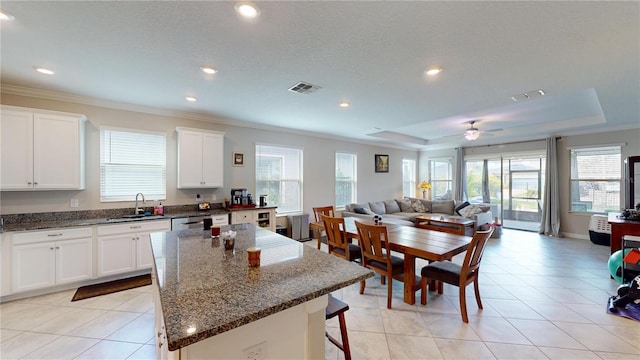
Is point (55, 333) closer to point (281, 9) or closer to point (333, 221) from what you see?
point (333, 221)

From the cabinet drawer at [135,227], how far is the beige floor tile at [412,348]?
10.9 feet

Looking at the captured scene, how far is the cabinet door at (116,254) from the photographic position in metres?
3.24

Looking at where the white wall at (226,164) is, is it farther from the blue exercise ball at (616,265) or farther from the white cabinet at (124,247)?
the blue exercise ball at (616,265)

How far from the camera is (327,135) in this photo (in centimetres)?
627

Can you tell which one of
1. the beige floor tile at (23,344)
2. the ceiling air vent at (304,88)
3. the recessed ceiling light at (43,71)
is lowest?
the beige floor tile at (23,344)

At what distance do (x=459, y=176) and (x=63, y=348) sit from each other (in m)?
8.87

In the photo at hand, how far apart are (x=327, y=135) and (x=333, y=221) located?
11.3ft

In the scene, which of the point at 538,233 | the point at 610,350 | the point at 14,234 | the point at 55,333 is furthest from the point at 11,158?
the point at 538,233

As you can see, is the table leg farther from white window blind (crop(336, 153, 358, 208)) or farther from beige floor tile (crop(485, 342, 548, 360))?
white window blind (crop(336, 153, 358, 208))

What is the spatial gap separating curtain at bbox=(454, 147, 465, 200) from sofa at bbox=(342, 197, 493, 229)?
0.88 metres

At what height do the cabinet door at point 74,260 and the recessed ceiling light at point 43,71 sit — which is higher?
the recessed ceiling light at point 43,71

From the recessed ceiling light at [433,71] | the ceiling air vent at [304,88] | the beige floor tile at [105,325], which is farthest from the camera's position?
Answer: the ceiling air vent at [304,88]

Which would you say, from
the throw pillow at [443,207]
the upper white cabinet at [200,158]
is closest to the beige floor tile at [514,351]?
the upper white cabinet at [200,158]

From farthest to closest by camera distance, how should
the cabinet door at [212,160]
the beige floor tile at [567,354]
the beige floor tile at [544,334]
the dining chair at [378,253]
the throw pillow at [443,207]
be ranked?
the throw pillow at [443,207], the cabinet door at [212,160], the dining chair at [378,253], the beige floor tile at [544,334], the beige floor tile at [567,354]
